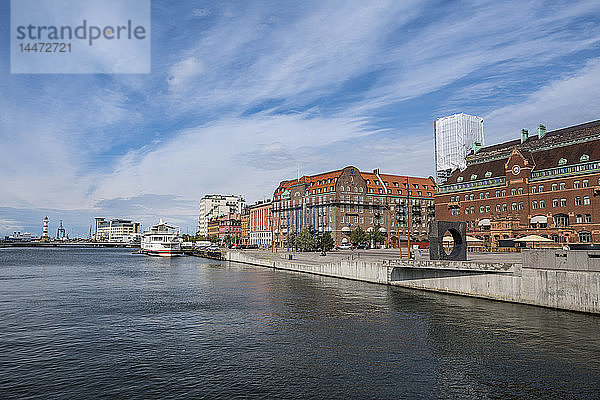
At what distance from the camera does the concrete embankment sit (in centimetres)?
3884

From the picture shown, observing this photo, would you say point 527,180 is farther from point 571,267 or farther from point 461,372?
point 461,372

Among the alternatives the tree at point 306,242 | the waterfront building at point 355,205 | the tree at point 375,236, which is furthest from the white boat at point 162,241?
the tree at point 375,236

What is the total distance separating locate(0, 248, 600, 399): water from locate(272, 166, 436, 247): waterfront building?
103201 millimetres

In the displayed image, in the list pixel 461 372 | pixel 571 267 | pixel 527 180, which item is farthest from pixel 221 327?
pixel 527 180

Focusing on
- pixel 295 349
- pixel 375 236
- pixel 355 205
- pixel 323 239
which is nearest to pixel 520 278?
pixel 295 349

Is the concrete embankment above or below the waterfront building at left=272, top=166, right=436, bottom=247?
below

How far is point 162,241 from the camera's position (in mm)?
173000

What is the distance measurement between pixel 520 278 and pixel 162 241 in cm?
14809

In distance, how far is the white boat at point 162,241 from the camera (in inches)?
6575

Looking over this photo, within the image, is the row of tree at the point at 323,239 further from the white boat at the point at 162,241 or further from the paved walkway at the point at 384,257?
the white boat at the point at 162,241

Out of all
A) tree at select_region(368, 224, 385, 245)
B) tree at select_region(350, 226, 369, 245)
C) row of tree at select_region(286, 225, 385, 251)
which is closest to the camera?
row of tree at select_region(286, 225, 385, 251)

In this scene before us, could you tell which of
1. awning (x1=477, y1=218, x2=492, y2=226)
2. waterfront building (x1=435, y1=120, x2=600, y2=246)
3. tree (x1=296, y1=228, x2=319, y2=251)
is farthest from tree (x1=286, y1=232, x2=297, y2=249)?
awning (x1=477, y1=218, x2=492, y2=226)

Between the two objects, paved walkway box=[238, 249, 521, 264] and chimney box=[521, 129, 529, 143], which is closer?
paved walkway box=[238, 249, 521, 264]

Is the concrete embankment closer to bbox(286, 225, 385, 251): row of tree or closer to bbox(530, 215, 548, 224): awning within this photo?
bbox(530, 215, 548, 224): awning
